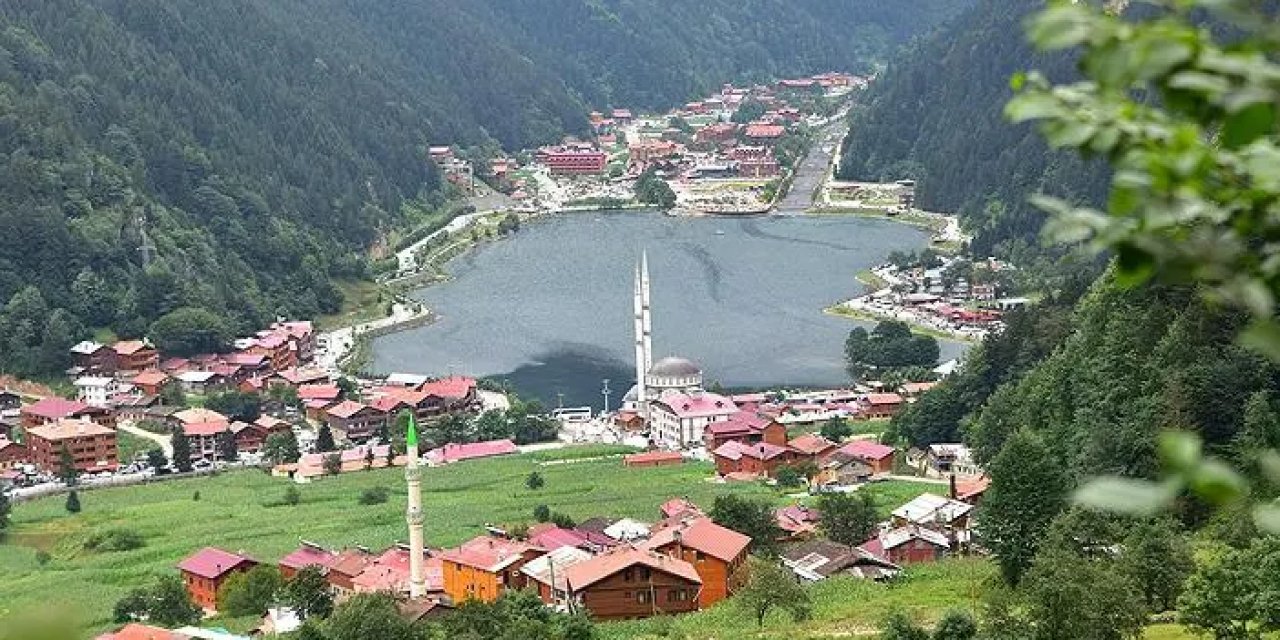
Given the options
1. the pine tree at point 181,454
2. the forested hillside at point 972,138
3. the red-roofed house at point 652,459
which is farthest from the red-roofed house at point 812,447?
the forested hillside at point 972,138

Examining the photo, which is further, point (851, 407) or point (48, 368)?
point (48, 368)

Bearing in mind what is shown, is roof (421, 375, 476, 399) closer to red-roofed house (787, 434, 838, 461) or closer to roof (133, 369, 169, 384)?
roof (133, 369, 169, 384)

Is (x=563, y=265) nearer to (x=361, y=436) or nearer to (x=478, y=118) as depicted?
(x=361, y=436)

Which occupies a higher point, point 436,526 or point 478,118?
point 478,118

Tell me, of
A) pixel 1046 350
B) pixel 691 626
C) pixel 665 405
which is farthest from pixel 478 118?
pixel 691 626

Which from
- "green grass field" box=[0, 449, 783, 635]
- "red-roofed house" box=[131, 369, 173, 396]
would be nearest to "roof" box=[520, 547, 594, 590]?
"green grass field" box=[0, 449, 783, 635]
